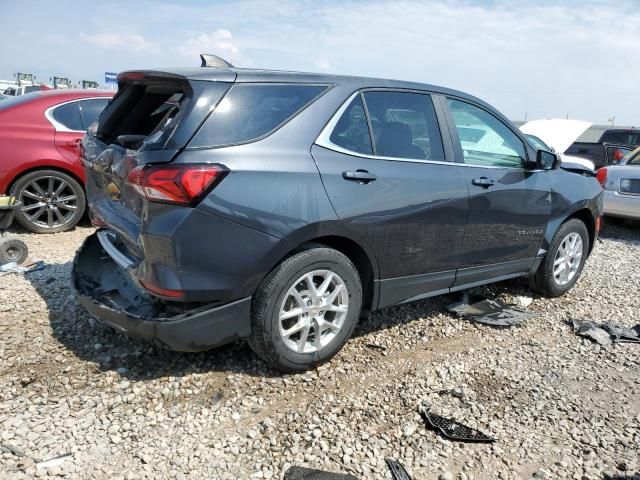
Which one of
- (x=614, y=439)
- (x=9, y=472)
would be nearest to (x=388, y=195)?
(x=614, y=439)

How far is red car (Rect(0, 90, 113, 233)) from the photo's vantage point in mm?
5949

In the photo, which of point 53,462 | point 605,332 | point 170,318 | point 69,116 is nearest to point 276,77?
point 170,318

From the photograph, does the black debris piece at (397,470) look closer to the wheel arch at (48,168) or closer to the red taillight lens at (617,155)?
the wheel arch at (48,168)

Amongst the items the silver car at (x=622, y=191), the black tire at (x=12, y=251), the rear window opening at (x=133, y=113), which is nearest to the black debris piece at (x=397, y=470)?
the rear window opening at (x=133, y=113)

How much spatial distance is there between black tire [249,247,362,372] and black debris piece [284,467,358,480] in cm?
76

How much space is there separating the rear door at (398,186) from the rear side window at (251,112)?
260mm

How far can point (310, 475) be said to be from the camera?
2.46 metres

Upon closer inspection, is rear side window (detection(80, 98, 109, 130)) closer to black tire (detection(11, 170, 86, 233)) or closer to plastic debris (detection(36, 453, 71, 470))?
black tire (detection(11, 170, 86, 233))

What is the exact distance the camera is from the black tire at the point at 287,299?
9.80 feet

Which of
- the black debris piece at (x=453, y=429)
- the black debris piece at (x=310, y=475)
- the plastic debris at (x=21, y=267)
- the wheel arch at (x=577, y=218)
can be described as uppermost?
the wheel arch at (x=577, y=218)

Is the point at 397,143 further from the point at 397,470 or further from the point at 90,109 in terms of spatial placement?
the point at 90,109

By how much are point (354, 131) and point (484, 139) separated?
1.46 m

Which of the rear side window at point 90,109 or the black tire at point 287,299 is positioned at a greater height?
the rear side window at point 90,109

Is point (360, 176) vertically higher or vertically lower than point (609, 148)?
lower
